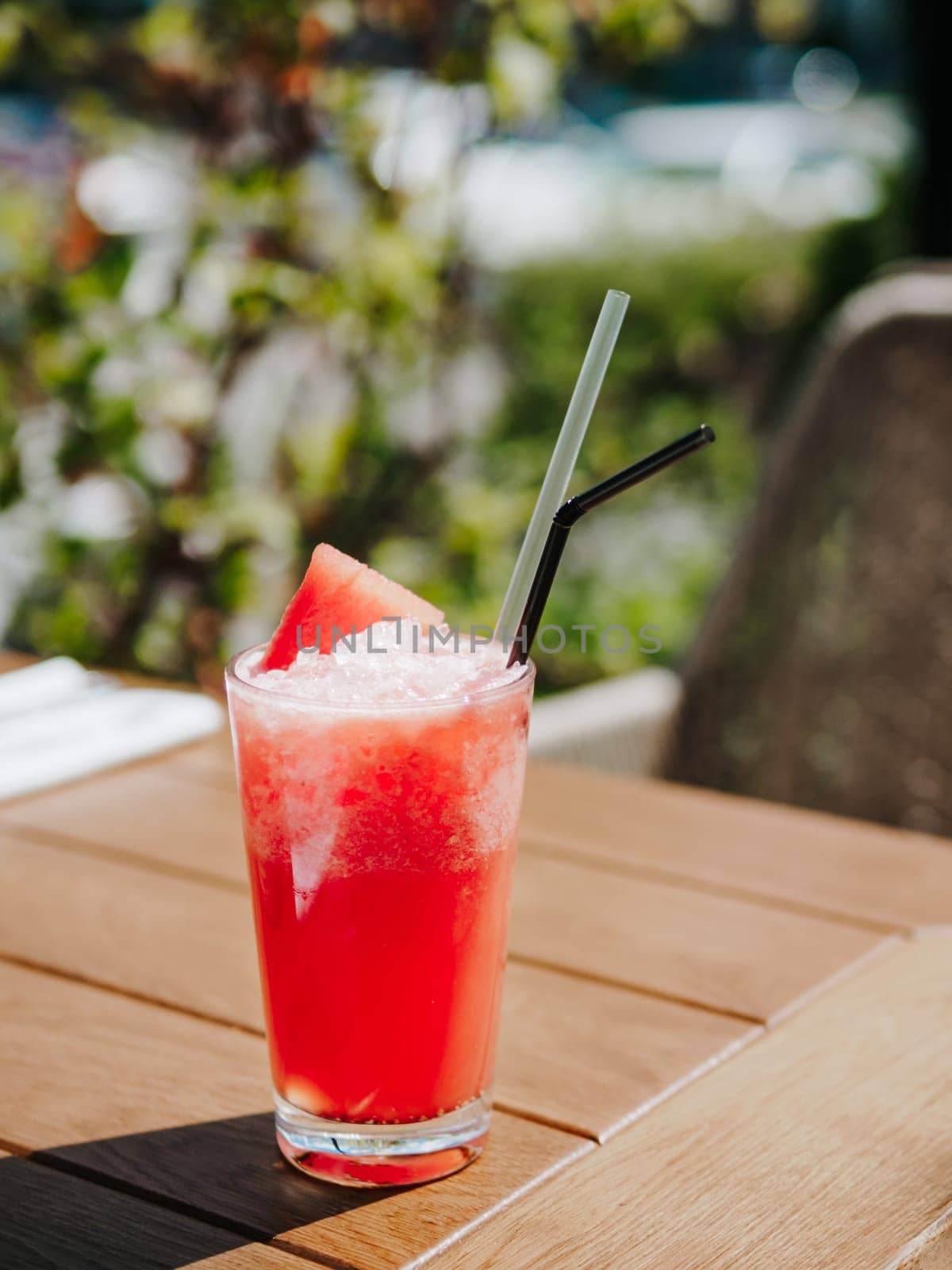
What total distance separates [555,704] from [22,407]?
1.02 m

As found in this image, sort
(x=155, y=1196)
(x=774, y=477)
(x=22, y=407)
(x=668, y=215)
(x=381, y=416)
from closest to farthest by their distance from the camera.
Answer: (x=155, y=1196) → (x=774, y=477) → (x=22, y=407) → (x=381, y=416) → (x=668, y=215)

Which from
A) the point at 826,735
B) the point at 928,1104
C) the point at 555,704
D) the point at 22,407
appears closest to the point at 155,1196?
the point at 928,1104

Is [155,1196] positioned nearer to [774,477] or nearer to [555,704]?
[555,704]

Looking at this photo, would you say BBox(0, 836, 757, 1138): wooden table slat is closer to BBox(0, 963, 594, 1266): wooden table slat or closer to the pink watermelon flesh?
BBox(0, 963, 594, 1266): wooden table slat

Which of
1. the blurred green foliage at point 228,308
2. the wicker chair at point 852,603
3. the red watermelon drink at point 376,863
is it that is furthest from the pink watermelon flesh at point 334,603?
the blurred green foliage at point 228,308

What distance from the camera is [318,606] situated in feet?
2.32

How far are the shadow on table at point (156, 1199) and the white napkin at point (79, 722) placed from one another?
0.54 metres

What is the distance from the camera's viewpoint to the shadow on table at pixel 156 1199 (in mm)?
624

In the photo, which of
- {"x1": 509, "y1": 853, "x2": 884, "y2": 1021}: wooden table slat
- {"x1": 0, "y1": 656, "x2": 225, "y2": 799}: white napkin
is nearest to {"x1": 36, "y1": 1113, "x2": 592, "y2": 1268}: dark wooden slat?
{"x1": 509, "y1": 853, "x2": 884, "y2": 1021}: wooden table slat

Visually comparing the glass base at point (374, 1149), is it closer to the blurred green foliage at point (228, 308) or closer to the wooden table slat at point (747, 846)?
the wooden table slat at point (747, 846)

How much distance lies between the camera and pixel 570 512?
69 cm

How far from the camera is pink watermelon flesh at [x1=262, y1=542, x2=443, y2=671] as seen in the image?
708mm

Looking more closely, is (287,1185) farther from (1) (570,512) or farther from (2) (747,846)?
(2) (747,846)

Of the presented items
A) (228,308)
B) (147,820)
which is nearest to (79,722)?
(147,820)
